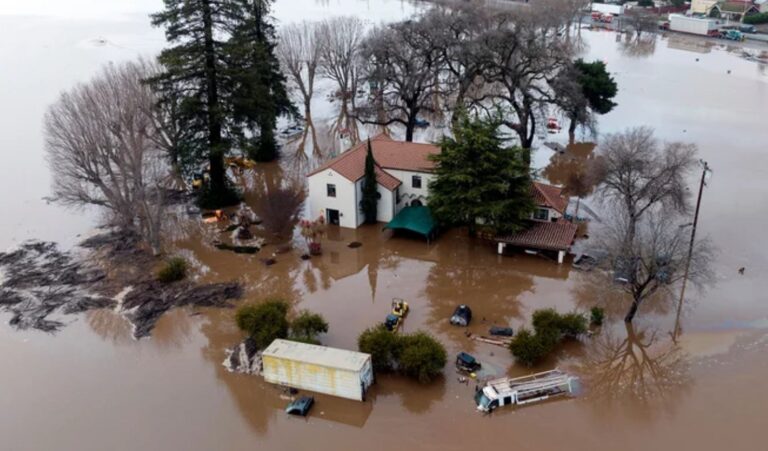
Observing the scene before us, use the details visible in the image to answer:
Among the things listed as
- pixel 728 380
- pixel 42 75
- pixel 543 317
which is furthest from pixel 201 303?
pixel 42 75

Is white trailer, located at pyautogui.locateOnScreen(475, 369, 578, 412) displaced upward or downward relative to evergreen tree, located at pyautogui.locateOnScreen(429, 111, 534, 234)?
downward

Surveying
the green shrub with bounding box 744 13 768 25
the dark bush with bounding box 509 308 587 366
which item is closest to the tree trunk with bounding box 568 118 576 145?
the dark bush with bounding box 509 308 587 366

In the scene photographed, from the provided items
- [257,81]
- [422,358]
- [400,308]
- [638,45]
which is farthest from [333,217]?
[638,45]

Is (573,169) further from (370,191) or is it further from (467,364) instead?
(467,364)

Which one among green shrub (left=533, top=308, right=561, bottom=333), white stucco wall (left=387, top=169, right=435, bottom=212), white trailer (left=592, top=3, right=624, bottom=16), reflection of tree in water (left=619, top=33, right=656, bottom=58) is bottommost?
green shrub (left=533, top=308, right=561, bottom=333)

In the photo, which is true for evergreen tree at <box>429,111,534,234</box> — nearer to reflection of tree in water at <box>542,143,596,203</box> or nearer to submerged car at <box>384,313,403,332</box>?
submerged car at <box>384,313,403,332</box>

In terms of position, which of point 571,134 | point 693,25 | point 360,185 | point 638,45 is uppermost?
point 693,25

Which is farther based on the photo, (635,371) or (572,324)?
(572,324)
